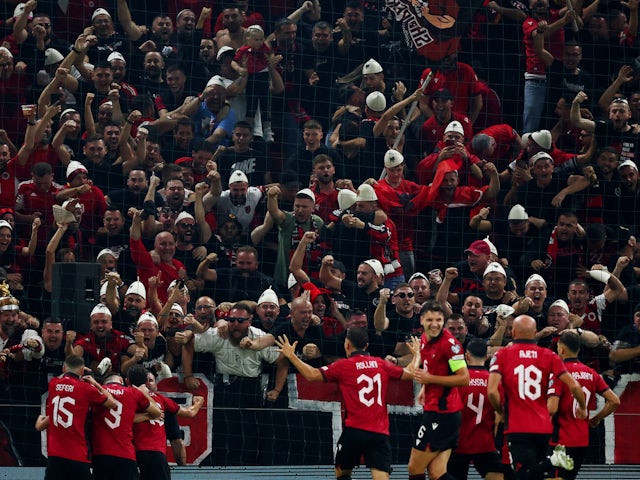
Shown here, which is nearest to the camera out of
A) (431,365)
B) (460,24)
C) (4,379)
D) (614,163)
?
(431,365)

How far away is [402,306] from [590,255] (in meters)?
2.60

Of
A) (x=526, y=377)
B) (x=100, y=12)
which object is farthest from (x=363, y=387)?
(x=100, y=12)

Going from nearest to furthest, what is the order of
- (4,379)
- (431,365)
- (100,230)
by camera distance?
(431,365)
(4,379)
(100,230)

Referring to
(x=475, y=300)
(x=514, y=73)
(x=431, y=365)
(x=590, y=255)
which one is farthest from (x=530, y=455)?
(x=514, y=73)

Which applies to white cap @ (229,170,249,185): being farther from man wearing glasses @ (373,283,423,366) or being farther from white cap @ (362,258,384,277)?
man wearing glasses @ (373,283,423,366)

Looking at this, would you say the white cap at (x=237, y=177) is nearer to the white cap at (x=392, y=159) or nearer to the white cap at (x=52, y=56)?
the white cap at (x=392, y=159)

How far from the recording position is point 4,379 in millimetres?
14188

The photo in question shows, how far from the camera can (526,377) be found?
12.3 metres

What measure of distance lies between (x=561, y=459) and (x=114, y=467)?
383cm

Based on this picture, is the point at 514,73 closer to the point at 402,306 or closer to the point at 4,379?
the point at 402,306

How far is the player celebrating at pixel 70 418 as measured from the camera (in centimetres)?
1218

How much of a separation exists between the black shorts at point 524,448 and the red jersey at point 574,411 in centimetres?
21

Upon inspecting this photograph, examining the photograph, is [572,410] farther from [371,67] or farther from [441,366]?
[371,67]

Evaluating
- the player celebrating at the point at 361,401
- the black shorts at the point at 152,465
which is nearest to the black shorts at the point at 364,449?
the player celebrating at the point at 361,401
